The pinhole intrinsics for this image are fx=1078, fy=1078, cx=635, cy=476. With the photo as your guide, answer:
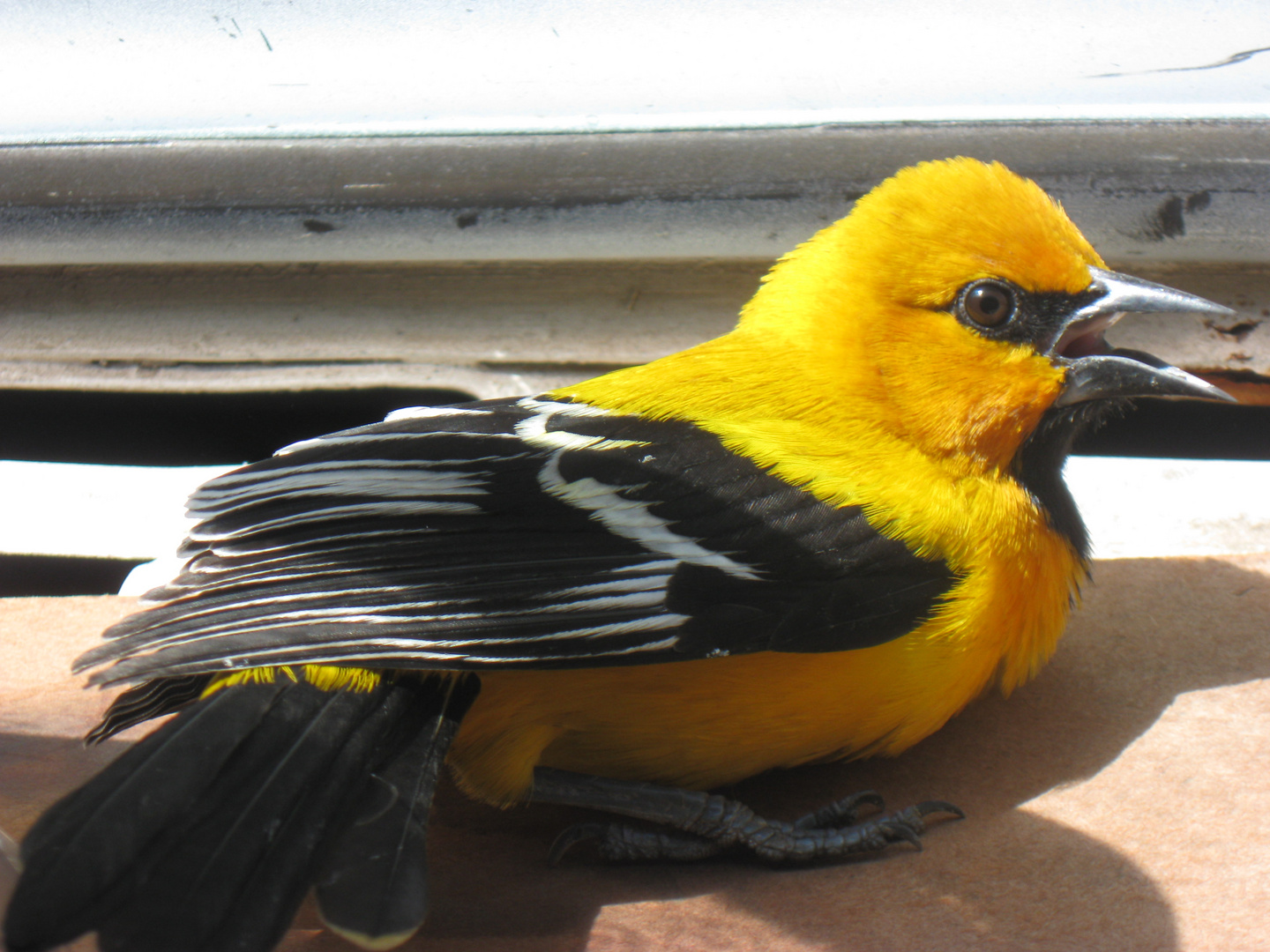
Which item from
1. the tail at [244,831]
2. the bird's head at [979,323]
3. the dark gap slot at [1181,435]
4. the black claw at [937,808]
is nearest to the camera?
the tail at [244,831]

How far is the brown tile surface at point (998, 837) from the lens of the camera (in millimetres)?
1562

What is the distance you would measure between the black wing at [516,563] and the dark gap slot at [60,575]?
1.71 metres

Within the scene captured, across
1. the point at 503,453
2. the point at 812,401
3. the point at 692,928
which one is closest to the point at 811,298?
the point at 812,401

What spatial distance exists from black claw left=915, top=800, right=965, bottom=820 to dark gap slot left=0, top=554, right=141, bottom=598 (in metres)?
2.38

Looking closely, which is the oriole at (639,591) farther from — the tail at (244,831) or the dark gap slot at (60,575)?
the dark gap slot at (60,575)

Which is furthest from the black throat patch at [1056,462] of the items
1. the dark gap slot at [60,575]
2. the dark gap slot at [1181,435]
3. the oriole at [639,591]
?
the dark gap slot at [60,575]

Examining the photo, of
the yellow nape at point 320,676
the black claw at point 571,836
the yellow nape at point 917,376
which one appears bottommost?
the black claw at point 571,836

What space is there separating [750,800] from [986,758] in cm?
47

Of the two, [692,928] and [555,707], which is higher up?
[555,707]

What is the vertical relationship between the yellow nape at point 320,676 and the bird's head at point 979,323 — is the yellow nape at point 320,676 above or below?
below

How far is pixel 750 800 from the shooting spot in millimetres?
1947

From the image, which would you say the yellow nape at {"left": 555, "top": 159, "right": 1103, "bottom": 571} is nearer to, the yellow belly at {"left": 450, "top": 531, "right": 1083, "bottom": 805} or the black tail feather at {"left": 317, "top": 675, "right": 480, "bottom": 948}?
the yellow belly at {"left": 450, "top": 531, "right": 1083, "bottom": 805}

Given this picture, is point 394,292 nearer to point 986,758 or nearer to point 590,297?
point 590,297

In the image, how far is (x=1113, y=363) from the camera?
78.7 inches
